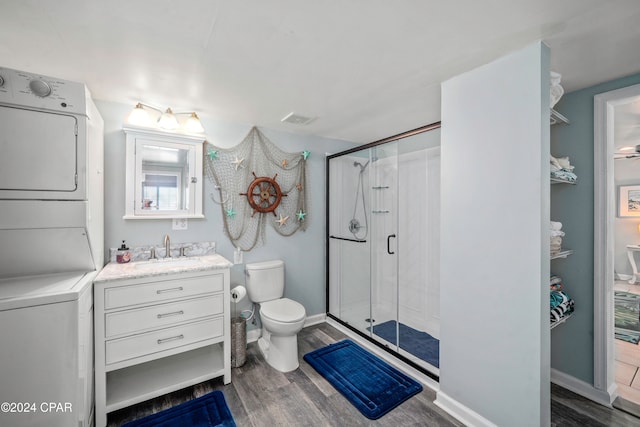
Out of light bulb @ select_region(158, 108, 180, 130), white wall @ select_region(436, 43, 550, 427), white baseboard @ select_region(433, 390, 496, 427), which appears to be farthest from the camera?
light bulb @ select_region(158, 108, 180, 130)

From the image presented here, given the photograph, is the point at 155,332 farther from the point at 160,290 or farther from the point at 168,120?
the point at 168,120

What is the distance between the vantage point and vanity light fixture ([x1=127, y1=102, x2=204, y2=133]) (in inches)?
85.8

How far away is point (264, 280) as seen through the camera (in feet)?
8.89

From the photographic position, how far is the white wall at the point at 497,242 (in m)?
1.44

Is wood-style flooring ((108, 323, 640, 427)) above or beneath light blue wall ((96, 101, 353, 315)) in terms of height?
beneath

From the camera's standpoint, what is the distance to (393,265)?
3002 millimetres

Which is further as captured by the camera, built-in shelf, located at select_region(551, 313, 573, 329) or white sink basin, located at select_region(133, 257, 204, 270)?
white sink basin, located at select_region(133, 257, 204, 270)

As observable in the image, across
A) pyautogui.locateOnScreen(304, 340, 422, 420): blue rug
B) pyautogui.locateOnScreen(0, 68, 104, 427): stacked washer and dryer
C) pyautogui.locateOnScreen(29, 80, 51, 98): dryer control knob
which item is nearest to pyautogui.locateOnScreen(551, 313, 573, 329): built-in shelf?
pyautogui.locateOnScreen(304, 340, 422, 420): blue rug

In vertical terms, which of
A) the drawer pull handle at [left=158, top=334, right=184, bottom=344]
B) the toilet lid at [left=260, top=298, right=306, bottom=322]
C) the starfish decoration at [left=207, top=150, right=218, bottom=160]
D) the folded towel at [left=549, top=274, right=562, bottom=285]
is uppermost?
the starfish decoration at [left=207, top=150, right=218, bottom=160]

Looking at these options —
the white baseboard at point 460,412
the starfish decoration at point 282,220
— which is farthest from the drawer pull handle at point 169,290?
the white baseboard at point 460,412

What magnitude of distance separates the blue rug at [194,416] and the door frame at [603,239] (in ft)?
8.57

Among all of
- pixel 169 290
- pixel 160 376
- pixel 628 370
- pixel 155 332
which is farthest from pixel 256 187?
pixel 628 370

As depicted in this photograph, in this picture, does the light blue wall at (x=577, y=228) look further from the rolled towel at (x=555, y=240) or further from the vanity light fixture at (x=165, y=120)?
the vanity light fixture at (x=165, y=120)

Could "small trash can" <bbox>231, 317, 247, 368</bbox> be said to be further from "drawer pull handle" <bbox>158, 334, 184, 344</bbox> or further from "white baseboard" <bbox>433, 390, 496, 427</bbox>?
"white baseboard" <bbox>433, 390, 496, 427</bbox>
